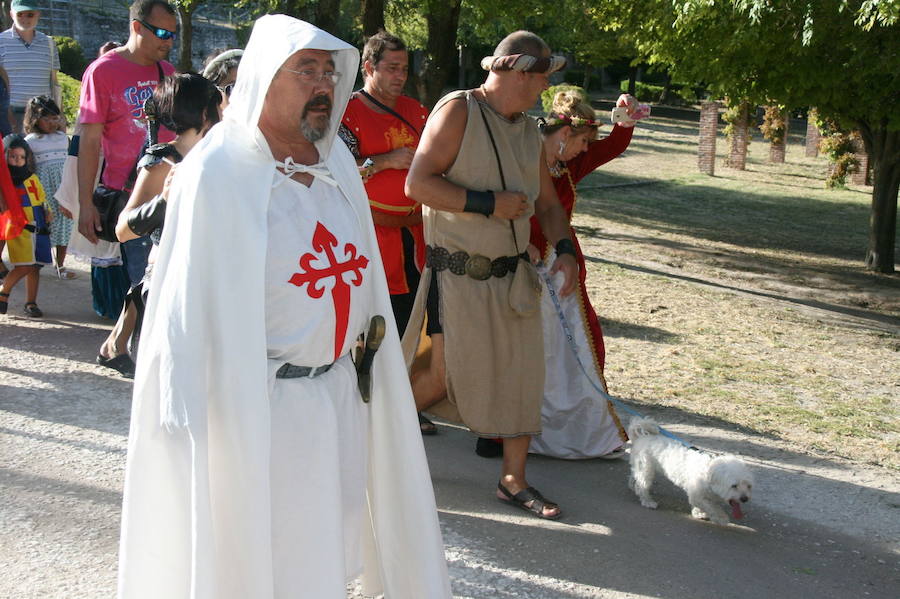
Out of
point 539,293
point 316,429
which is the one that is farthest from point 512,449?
point 316,429

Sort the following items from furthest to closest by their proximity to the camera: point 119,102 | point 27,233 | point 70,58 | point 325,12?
point 70,58
point 325,12
point 27,233
point 119,102

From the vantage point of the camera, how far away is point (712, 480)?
4.38 m

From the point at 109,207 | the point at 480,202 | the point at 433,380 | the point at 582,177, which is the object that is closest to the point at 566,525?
the point at 433,380

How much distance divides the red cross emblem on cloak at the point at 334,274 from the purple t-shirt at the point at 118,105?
3.65 meters

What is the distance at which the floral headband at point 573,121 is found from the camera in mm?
5227

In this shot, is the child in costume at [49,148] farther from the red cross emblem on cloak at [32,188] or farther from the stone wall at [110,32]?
the stone wall at [110,32]

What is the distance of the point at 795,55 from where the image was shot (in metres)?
10.0

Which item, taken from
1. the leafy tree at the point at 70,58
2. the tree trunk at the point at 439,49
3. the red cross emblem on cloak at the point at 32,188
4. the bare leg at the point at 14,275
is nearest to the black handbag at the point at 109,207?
the bare leg at the point at 14,275

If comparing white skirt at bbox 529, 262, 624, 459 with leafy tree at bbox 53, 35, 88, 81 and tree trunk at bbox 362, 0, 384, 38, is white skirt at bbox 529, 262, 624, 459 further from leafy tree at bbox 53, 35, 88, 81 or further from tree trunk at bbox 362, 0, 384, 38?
leafy tree at bbox 53, 35, 88, 81

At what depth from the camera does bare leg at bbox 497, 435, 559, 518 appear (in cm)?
464

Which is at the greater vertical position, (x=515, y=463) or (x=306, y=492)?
(x=306, y=492)

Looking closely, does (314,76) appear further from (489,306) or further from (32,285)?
(32,285)

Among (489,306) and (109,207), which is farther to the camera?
(109,207)

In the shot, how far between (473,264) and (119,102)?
2917 millimetres
